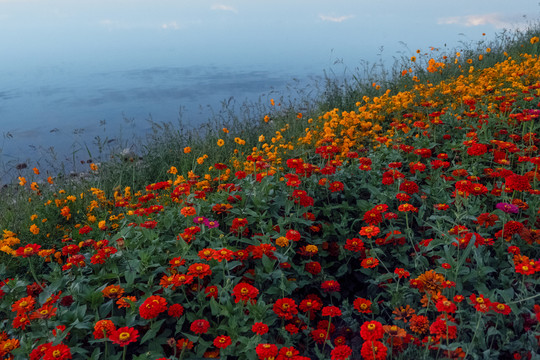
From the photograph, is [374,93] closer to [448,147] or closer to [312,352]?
[448,147]

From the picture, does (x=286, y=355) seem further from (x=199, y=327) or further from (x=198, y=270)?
(x=198, y=270)

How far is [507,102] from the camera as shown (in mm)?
4129

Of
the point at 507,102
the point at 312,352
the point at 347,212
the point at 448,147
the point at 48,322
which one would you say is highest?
the point at 507,102

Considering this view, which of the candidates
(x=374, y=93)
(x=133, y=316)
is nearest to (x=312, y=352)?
(x=133, y=316)

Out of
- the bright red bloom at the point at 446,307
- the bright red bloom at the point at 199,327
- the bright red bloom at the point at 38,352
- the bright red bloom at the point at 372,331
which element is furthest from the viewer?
the bright red bloom at the point at 199,327

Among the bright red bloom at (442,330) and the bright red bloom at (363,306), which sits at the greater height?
the bright red bloom at (442,330)

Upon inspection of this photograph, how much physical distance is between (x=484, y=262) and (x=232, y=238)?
1409 mm

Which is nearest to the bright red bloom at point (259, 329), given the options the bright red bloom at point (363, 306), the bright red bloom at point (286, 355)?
the bright red bloom at point (286, 355)

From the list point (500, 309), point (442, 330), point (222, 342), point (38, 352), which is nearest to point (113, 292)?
point (38, 352)

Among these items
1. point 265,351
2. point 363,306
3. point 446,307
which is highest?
point 446,307

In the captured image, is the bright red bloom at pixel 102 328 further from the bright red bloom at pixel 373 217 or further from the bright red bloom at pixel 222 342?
the bright red bloom at pixel 373 217

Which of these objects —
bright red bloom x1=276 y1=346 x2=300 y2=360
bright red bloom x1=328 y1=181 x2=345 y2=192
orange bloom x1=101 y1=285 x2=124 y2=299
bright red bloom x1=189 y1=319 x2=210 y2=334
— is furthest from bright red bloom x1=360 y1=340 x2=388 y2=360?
bright red bloom x1=328 y1=181 x2=345 y2=192

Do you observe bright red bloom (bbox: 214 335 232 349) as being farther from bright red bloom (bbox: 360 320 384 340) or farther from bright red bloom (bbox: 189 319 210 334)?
bright red bloom (bbox: 360 320 384 340)

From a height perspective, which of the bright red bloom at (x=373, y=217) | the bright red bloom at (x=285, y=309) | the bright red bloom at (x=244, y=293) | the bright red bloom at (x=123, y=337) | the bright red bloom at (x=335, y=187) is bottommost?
the bright red bloom at (x=285, y=309)
